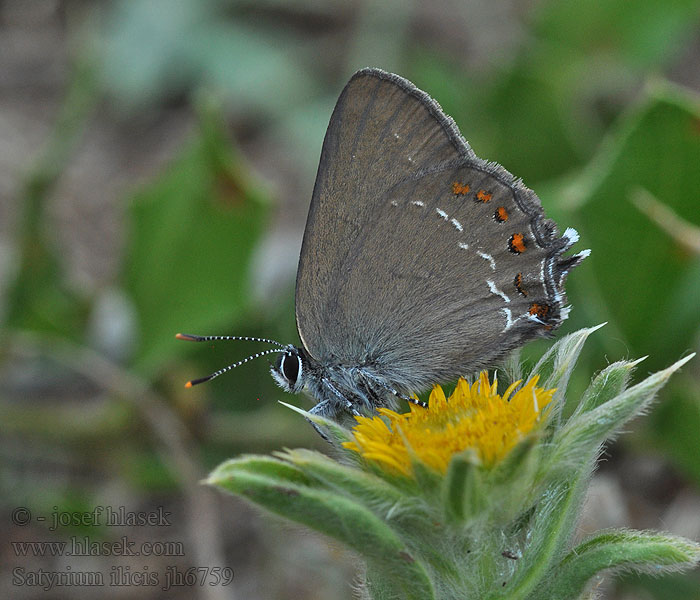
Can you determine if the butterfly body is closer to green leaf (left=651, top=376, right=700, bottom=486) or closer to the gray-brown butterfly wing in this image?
the gray-brown butterfly wing

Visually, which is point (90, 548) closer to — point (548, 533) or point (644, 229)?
point (548, 533)

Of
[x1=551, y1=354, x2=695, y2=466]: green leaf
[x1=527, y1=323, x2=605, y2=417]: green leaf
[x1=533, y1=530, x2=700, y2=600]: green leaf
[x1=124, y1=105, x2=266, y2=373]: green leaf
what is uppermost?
[x1=124, y1=105, x2=266, y2=373]: green leaf

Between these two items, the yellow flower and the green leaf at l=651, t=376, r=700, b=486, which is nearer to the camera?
the yellow flower

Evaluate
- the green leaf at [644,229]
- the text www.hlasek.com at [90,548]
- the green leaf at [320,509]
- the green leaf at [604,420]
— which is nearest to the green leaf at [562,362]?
the green leaf at [604,420]

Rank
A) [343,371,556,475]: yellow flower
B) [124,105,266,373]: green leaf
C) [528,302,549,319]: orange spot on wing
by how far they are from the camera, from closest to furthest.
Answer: [343,371,556,475]: yellow flower
[528,302,549,319]: orange spot on wing
[124,105,266,373]: green leaf

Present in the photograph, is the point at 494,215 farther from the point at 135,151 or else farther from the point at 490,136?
the point at 135,151

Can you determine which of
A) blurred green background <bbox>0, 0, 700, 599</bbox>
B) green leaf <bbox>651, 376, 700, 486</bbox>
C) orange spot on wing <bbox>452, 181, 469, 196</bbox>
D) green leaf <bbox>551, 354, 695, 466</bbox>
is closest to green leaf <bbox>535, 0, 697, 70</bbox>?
blurred green background <bbox>0, 0, 700, 599</bbox>

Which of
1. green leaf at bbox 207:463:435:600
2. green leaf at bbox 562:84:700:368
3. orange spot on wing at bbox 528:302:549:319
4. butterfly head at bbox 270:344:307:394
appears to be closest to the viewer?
green leaf at bbox 207:463:435:600

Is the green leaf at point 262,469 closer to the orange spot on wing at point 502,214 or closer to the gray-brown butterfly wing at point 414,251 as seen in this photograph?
the gray-brown butterfly wing at point 414,251

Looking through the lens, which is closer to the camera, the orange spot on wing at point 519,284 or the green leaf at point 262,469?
the green leaf at point 262,469
